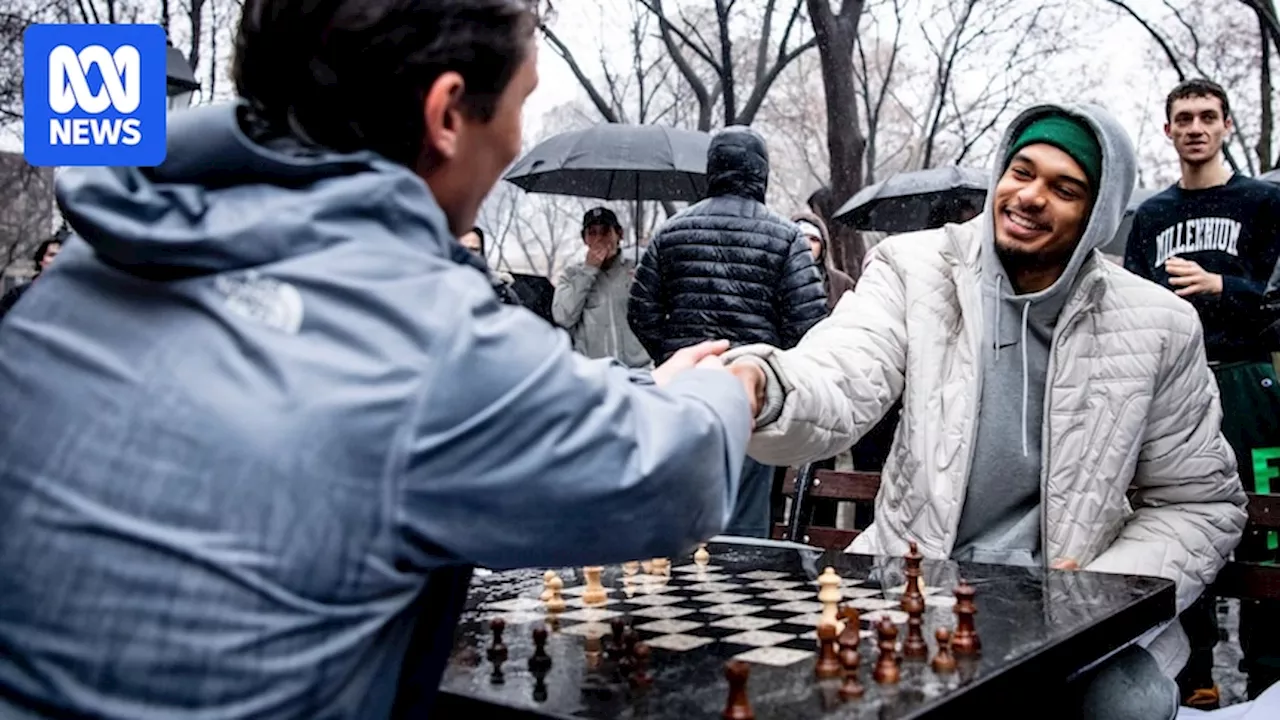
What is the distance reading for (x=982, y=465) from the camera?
320cm

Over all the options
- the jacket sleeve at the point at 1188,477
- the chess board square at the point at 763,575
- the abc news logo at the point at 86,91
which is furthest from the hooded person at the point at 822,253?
the chess board square at the point at 763,575

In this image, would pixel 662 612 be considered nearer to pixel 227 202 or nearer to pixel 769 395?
pixel 769 395

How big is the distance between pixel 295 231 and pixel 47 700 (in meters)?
0.53

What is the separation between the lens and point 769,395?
273 cm

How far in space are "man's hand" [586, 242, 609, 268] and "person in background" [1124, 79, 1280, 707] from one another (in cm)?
340

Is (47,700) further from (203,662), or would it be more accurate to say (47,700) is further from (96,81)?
(96,81)

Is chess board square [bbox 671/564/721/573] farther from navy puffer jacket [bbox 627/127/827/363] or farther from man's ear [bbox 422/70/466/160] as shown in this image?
navy puffer jacket [bbox 627/127/827/363]

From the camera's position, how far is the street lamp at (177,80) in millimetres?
9016

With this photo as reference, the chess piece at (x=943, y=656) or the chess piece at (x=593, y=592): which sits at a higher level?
the chess piece at (x=943, y=656)

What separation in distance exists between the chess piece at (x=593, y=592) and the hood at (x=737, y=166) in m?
3.97

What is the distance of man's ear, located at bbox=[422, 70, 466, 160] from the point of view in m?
1.47

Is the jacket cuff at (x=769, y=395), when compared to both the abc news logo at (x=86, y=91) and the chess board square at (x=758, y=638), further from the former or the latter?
the abc news logo at (x=86, y=91)

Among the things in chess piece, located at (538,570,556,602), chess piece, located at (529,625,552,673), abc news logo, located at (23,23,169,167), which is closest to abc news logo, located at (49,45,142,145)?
abc news logo, located at (23,23,169,167)

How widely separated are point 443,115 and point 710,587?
128cm
